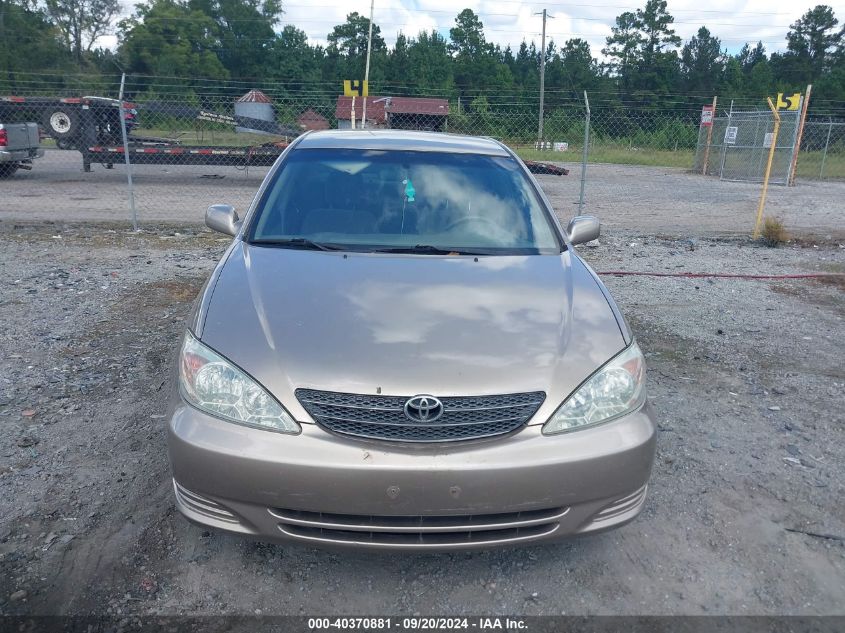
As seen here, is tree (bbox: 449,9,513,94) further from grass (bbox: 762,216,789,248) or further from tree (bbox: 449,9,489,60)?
grass (bbox: 762,216,789,248)

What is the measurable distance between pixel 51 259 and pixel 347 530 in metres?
7.49

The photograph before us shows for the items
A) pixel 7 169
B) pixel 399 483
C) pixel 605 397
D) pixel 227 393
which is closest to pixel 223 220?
pixel 227 393

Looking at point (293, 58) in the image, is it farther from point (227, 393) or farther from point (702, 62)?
point (227, 393)

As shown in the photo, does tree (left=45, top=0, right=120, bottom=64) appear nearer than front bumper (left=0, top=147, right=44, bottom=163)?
No

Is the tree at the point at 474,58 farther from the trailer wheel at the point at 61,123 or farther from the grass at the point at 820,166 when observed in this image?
the trailer wheel at the point at 61,123

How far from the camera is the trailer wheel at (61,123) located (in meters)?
17.0

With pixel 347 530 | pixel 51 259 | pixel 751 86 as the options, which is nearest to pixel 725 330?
pixel 347 530

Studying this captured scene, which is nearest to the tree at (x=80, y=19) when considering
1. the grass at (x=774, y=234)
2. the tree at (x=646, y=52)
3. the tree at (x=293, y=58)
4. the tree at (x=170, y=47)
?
the tree at (x=170, y=47)

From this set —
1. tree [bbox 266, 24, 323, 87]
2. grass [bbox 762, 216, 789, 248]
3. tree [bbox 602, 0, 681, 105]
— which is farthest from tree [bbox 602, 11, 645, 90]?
grass [bbox 762, 216, 789, 248]

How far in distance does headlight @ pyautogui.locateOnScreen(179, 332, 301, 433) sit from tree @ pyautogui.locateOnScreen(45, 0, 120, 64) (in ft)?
233

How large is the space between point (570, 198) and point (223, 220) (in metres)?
13.7

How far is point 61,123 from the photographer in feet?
56.7

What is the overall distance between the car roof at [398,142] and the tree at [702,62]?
71.6 m

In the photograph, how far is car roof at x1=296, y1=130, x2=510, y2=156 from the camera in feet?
13.5
